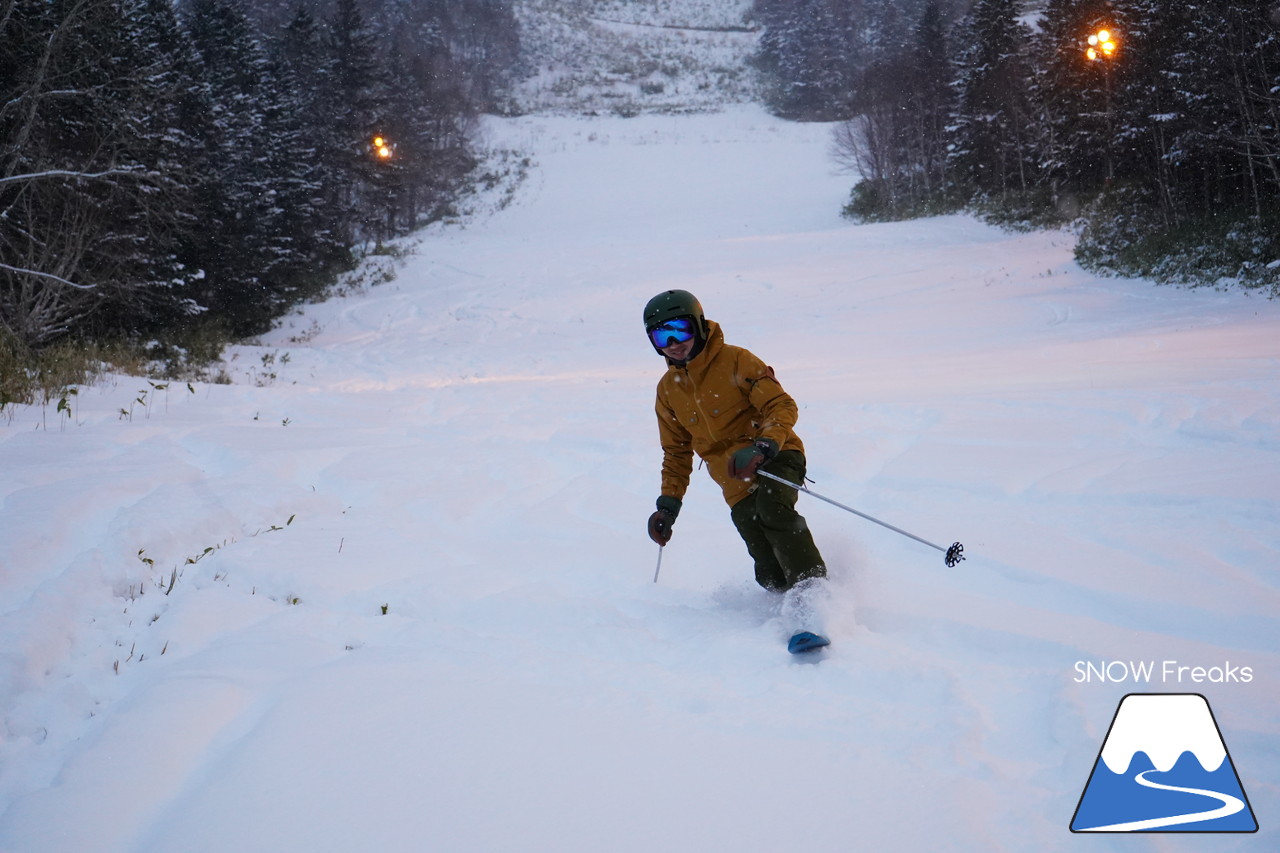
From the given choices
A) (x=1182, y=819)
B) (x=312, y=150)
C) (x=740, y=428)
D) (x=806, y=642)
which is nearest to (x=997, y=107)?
(x=312, y=150)

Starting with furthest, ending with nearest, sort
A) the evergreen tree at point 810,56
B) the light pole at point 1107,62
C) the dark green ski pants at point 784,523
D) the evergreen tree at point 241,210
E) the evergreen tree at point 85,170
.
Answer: the evergreen tree at point 810,56 → the light pole at point 1107,62 → the evergreen tree at point 241,210 → the evergreen tree at point 85,170 → the dark green ski pants at point 784,523

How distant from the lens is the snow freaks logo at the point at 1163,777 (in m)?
1.91

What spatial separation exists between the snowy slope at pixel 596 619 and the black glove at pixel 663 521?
36cm

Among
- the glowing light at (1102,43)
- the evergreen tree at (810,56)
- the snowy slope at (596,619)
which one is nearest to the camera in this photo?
the snowy slope at (596,619)

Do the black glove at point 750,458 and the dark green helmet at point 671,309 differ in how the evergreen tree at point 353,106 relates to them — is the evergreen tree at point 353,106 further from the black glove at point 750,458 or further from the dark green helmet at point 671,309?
the black glove at point 750,458

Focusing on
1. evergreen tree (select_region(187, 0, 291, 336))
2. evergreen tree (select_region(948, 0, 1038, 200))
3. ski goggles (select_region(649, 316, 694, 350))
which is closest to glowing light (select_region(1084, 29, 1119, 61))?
evergreen tree (select_region(948, 0, 1038, 200))

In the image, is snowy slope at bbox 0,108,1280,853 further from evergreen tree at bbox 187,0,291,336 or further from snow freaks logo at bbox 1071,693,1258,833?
evergreen tree at bbox 187,0,291,336

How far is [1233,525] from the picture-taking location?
12.4ft

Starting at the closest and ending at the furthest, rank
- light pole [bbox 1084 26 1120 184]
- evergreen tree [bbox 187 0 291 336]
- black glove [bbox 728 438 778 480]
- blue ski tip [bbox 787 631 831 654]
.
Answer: blue ski tip [bbox 787 631 831 654] < black glove [bbox 728 438 778 480] < evergreen tree [bbox 187 0 291 336] < light pole [bbox 1084 26 1120 184]

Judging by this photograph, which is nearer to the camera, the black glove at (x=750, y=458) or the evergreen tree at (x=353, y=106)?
the black glove at (x=750, y=458)

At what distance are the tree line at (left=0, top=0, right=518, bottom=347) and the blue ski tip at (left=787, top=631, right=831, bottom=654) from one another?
Answer: 6400 millimetres

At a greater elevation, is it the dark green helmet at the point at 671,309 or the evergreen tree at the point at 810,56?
the evergreen tree at the point at 810,56

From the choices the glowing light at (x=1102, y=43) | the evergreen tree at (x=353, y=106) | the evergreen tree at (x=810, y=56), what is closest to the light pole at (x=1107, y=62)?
the glowing light at (x=1102, y=43)

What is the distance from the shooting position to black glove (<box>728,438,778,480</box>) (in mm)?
3057
